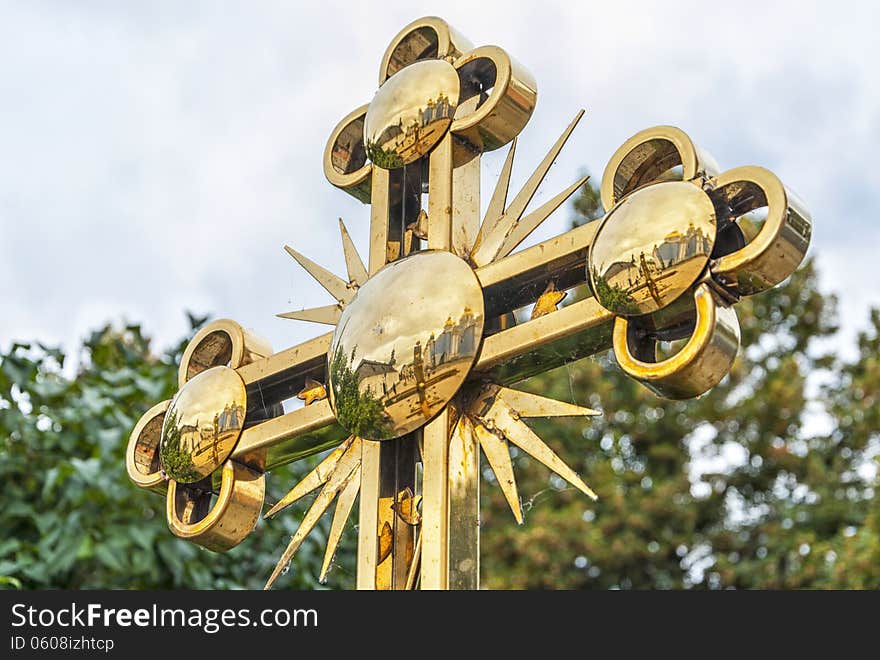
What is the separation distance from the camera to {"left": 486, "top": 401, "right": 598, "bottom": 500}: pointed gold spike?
1.59m

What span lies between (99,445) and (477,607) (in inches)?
106

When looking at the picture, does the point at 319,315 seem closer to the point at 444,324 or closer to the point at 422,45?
the point at 444,324

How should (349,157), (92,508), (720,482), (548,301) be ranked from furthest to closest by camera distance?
1. (720,482)
2. (92,508)
3. (349,157)
4. (548,301)

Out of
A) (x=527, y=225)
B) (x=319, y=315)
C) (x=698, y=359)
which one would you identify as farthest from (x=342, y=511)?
(x=698, y=359)

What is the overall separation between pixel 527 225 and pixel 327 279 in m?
0.41

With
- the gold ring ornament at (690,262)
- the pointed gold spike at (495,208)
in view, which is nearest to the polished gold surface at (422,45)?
the pointed gold spike at (495,208)

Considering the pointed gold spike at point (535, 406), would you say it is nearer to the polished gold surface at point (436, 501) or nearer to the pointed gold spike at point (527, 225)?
the polished gold surface at point (436, 501)

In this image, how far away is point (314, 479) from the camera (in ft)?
6.25

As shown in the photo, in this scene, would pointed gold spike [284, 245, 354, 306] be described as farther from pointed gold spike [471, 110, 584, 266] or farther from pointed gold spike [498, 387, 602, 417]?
pointed gold spike [498, 387, 602, 417]

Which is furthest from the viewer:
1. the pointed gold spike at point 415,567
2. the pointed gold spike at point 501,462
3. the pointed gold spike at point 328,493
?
the pointed gold spike at point 328,493

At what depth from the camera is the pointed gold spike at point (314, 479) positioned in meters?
1.89

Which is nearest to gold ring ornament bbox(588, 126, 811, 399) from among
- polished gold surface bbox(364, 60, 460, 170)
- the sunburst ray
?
the sunburst ray

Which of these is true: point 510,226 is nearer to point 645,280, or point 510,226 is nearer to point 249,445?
point 645,280

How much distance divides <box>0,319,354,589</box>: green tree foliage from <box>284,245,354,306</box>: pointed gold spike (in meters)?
1.74
